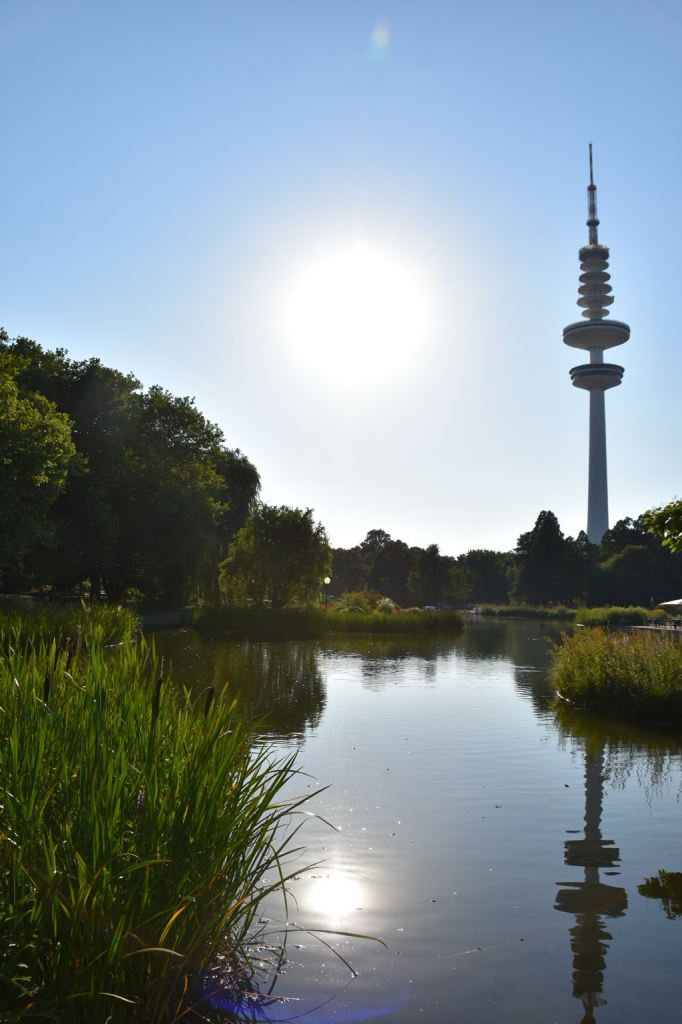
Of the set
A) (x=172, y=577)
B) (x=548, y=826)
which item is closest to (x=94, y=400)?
(x=172, y=577)

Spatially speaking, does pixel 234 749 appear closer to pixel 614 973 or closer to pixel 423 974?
pixel 423 974

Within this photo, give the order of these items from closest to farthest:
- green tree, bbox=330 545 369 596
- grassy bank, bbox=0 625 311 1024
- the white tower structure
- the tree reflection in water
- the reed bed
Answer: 1. grassy bank, bbox=0 625 311 1024
2. the tree reflection in water
3. the reed bed
4. green tree, bbox=330 545 369 596
5. the white tower structure

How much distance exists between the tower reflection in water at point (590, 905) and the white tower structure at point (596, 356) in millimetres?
124570

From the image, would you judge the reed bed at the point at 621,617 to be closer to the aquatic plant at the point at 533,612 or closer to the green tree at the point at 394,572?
the aquatic plant at the point at 533,612

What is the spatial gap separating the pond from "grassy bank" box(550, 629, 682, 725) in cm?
76

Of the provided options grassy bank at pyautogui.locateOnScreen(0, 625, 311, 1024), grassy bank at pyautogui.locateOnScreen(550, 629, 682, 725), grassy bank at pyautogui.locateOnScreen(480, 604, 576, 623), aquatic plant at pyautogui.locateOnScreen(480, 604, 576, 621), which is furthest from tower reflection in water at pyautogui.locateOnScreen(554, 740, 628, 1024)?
aquatic plant at pyautogui.locateOnScreen(480, 604, 576, 621)

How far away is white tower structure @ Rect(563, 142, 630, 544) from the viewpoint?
12488cm

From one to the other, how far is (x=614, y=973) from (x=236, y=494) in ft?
166

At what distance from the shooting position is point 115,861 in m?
3.17

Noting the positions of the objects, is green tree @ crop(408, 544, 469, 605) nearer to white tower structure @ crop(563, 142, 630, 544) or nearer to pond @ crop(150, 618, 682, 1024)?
white tower structure @ crop(563, 142, 630, 544)

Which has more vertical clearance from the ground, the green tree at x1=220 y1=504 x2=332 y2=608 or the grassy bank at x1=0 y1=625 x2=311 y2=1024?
the green tree at x1=220 y1=504 x2=332 y2=608

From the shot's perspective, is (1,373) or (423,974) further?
(1,373)

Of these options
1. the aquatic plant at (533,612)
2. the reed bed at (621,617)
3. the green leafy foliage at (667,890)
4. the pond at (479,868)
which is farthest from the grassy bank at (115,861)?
the aquatic plant at (533,612)

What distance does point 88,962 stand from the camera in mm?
2824
